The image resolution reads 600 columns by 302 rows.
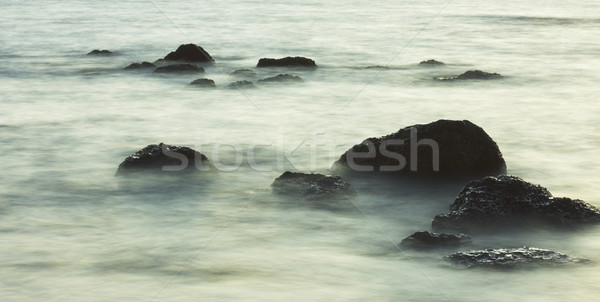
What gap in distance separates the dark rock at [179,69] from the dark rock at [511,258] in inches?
465

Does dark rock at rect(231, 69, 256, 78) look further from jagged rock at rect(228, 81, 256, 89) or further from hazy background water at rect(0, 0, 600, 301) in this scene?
jagged rock at rect(228, 81, 256, 89)

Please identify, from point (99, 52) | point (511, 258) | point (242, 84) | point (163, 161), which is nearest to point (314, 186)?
point (163, 161)

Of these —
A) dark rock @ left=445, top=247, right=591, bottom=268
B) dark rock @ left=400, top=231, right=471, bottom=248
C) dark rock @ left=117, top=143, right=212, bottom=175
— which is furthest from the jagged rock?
dark rock @ left=445, top=247, right=591, bottom=268

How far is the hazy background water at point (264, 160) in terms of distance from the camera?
19.0 feet

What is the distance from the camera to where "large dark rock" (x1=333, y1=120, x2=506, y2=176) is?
8.08 meters

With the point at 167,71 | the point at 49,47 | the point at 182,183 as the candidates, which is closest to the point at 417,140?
the point at 182,183

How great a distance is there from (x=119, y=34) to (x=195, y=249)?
21.3 metres

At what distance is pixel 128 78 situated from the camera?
1705 centimetres

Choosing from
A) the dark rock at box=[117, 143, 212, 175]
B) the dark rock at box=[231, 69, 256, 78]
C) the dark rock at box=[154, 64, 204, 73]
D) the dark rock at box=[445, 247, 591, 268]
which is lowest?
the dark rock at box=[445, 247, 591, 268]

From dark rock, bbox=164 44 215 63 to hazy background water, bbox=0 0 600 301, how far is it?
0.41 metres

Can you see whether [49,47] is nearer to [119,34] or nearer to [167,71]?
[119,34]

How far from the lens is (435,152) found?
8.22 m

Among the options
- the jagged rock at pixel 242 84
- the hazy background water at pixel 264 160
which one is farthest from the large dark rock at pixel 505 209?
the jagged rock at pixel 242 84

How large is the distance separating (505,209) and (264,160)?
12.2 ft
